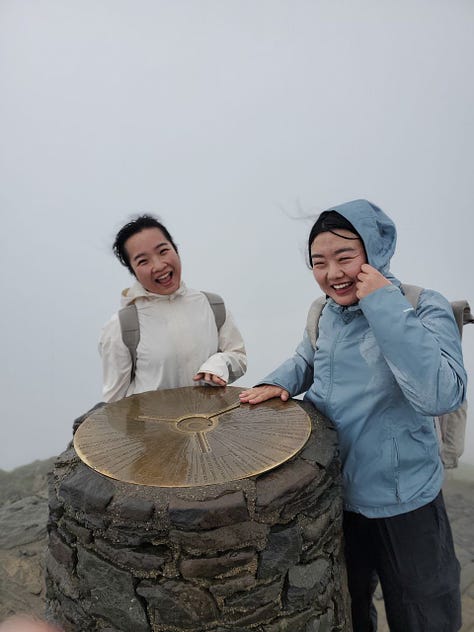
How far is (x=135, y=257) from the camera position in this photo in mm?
2121

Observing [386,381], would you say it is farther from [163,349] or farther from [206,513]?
[163,349]

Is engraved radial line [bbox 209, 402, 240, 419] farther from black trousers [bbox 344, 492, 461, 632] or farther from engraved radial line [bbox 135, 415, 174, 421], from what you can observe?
black trousers [bbox 344, 492, 461, 632]

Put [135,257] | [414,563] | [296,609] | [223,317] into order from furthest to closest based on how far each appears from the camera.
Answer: [223,317] < [135,257] < [414,563] < [296,609]

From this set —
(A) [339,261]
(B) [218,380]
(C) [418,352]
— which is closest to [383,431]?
(C) [418,352]

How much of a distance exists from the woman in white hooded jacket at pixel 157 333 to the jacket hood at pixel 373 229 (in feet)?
3.16

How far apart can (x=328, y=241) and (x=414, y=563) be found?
1225 mm

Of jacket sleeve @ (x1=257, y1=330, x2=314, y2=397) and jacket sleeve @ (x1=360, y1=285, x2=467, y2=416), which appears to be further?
jacket sleeve @ (x1=257, y1=330, x2=314, y2=397)

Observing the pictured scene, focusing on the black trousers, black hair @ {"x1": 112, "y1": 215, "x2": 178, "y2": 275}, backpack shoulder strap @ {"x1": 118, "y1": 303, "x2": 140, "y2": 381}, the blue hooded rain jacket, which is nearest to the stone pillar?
the blue hooded rain jacket

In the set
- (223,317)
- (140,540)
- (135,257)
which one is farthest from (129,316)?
(140,540)

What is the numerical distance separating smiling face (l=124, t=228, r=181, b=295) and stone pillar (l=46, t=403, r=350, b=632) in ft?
3.23

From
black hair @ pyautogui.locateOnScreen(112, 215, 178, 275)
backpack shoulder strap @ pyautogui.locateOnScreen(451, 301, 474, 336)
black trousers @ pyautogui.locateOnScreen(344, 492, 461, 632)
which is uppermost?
black hair @ pyautogui.locateOnScreen(112, 215, 178, 275)

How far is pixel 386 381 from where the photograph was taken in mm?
1500

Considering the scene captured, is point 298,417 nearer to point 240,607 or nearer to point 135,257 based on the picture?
point 240,607

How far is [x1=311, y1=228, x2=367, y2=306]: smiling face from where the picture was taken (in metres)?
1.49
